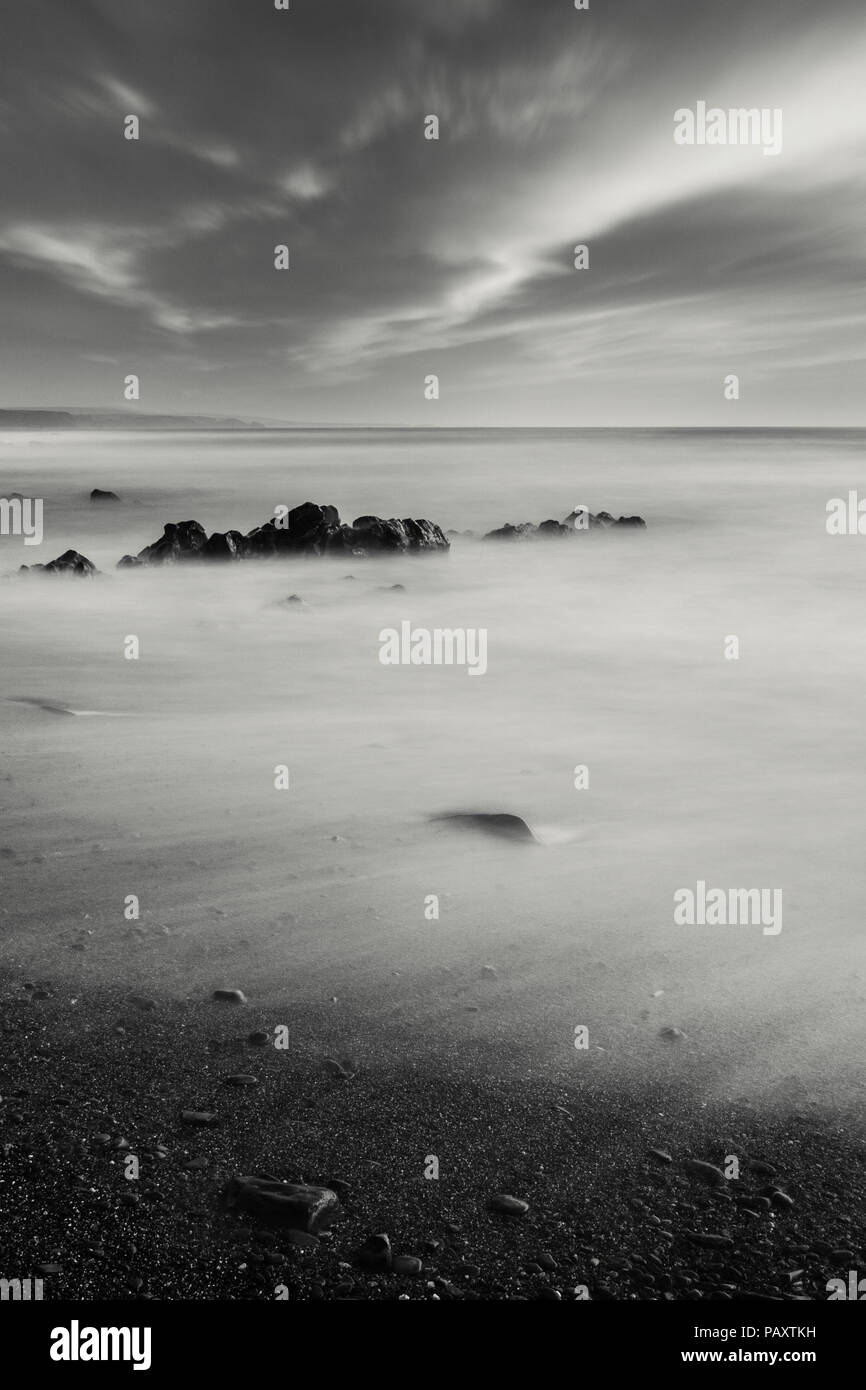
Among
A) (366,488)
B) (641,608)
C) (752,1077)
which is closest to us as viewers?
(752,1077)

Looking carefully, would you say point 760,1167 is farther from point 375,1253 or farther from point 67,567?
point 67,567

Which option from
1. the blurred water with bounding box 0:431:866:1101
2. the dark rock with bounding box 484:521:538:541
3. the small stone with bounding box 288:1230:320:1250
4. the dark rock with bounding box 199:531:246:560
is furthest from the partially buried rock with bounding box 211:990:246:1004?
the dark rock with bounding box 484:521:538:541

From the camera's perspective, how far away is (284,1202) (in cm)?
273

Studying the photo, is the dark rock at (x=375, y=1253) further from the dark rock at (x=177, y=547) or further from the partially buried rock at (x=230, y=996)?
the dark rock at (x=177, y=547)

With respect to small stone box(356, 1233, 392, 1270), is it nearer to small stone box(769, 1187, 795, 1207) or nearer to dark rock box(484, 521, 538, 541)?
small stone box(769, 1187, 795, 1207)

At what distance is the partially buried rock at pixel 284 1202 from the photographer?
2.69 meters

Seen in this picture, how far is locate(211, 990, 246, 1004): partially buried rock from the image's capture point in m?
3.83

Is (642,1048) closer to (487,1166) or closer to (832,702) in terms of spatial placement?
(487,1166)

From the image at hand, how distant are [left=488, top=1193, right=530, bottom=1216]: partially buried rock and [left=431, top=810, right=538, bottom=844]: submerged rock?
115 inches

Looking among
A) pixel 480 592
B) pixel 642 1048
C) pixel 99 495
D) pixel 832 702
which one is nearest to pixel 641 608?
pixel 480 592

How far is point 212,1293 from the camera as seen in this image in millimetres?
2480

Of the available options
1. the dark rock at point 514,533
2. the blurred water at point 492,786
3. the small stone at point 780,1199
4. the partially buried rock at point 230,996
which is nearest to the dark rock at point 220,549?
the blurred water at point 492,786
